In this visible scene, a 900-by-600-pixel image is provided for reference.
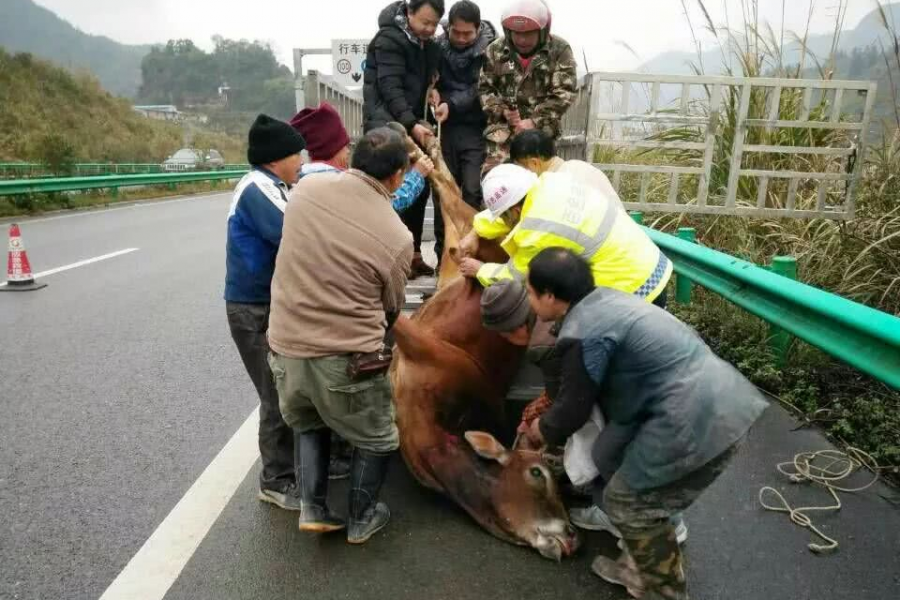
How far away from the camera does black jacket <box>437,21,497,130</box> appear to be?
5332 millimetres

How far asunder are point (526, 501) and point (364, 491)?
2.13 feet

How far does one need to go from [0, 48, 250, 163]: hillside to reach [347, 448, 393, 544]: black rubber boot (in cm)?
2653

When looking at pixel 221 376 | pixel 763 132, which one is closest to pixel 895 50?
pixel 763 132

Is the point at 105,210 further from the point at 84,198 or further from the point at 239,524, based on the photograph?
the point at 239,524

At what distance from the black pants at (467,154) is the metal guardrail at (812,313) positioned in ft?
5.58

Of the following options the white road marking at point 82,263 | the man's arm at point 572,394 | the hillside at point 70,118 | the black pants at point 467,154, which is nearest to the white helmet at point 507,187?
the man's arm at point 572,394

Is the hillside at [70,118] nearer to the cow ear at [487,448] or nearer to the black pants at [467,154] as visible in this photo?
the black pants at [467,154]

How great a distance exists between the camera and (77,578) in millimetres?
2484

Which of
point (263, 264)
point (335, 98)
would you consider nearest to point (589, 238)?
point (263, 264)

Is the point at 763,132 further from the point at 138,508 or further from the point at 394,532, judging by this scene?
the point at 138,508

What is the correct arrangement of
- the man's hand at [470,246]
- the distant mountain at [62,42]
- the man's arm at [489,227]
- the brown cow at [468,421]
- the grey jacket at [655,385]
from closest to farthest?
the grey jacket at [655,385] → the brown cow at [468,421] → the man's arm at [489,227] → the man's hand at [470,246] → the distant mountain at [62,42]

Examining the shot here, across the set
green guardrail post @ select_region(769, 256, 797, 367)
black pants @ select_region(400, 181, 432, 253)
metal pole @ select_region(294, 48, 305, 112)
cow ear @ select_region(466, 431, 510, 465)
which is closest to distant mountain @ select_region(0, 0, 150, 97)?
metal pole @ select_region(294, 48, 305, 112)

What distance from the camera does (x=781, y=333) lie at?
170 inches

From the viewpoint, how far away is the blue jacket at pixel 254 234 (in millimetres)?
2918
